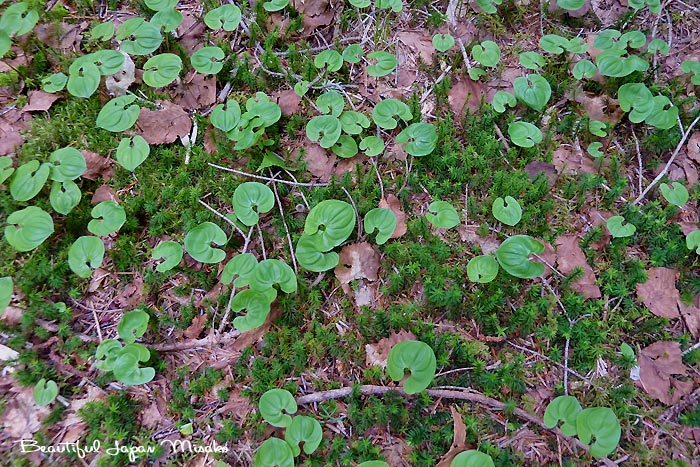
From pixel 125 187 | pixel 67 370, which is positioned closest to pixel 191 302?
pixel 67 370

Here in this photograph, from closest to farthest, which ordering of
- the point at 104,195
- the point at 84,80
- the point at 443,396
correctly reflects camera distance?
1. the point at 443,396
2. the point at 104,195
3. the point at 84,80

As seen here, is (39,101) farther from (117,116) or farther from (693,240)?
(693,240)

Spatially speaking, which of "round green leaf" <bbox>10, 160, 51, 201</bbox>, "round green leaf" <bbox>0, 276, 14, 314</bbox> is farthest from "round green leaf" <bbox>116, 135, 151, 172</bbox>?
"round green leaf" <bbox>0, 276, 14, 314</bbox>

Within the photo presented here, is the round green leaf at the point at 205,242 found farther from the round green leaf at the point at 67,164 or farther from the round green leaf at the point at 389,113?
the round green leaf at the point at 389,113

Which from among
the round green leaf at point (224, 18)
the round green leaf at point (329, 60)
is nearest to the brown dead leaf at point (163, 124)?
the round green leaf at point (224, 18)

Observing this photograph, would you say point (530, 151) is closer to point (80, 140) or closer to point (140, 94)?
point (140, 94)

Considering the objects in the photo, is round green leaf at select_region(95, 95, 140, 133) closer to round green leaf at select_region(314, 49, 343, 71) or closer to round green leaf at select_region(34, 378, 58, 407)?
round green leaf at select_region(314, 49, 343, 71)

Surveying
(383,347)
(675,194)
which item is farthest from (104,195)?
(675,194)
